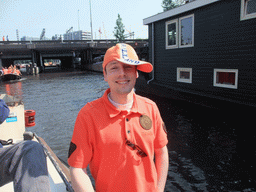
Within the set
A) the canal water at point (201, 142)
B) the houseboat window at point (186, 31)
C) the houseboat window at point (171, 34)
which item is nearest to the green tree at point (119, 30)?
the houseboat window at point (171, 34)

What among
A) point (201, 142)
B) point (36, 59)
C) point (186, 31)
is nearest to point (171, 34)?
point (186, 31)

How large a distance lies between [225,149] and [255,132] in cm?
180

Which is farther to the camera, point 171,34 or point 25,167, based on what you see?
point 171,34

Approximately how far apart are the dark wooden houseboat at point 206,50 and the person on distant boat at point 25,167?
931cm

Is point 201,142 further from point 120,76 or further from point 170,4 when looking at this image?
point 170,4

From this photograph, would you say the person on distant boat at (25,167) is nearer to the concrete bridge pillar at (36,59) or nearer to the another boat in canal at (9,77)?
the another boat in canal at (9,77)

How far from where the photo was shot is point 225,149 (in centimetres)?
687

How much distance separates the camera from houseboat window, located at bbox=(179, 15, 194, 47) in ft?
41.1

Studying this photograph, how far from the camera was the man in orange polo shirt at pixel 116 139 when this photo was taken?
179 cm

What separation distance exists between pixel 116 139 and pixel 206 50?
11.0 meters

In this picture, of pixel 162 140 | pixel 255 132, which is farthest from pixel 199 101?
pixel 162 140

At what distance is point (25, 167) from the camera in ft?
6.36

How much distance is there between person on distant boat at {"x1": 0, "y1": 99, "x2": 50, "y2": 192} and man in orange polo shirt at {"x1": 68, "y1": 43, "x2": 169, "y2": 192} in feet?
1.17

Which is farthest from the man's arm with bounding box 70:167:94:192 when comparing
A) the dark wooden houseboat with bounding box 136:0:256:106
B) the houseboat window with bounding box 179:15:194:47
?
the houseboat window with bounding box 179:15:194:47
